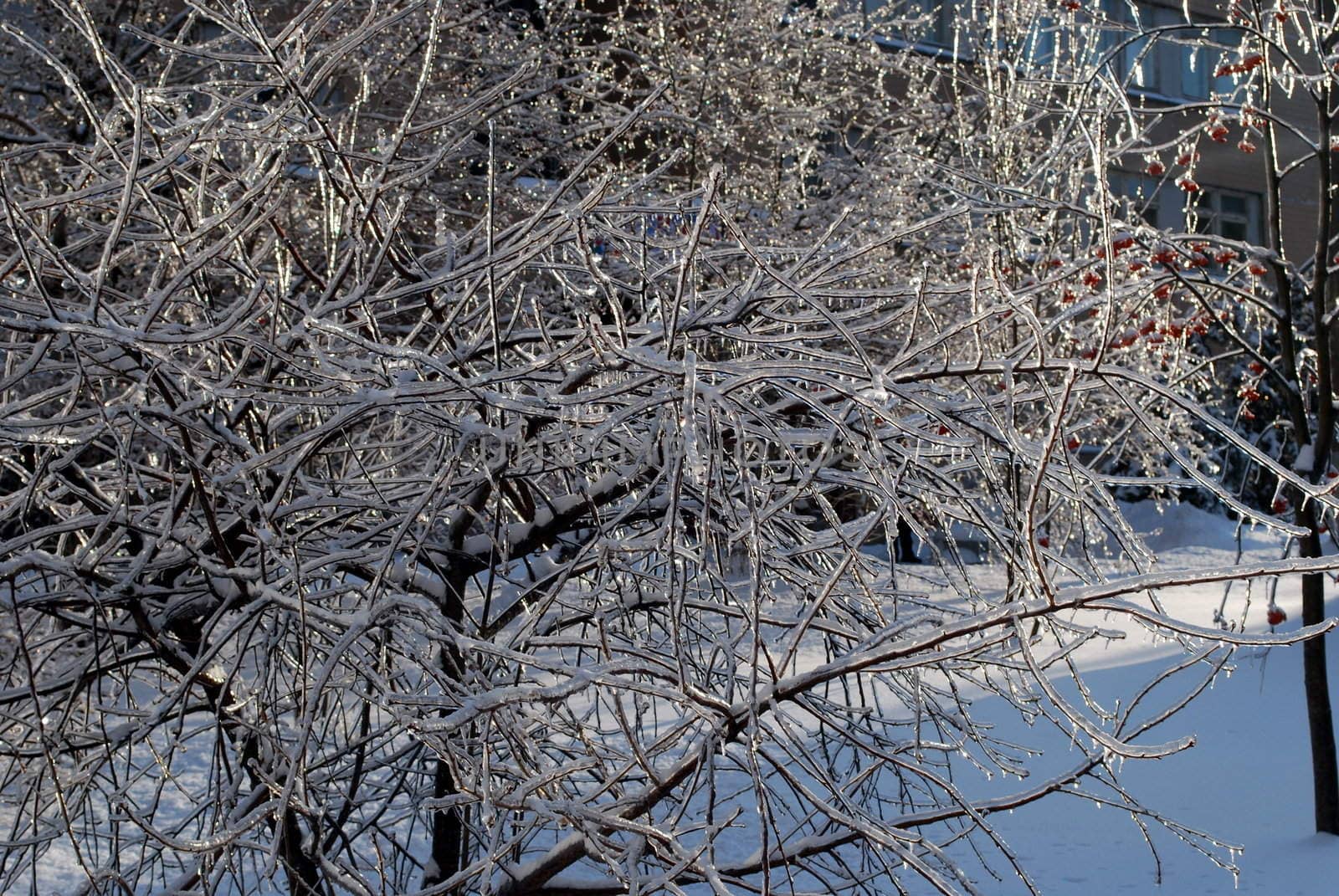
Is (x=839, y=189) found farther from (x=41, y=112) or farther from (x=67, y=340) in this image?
(x=67, y=340)

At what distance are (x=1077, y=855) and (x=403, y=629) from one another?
4.02 m

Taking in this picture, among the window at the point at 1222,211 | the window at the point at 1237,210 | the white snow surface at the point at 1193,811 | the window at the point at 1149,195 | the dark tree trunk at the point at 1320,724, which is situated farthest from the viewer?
the window at the point at 1237,210

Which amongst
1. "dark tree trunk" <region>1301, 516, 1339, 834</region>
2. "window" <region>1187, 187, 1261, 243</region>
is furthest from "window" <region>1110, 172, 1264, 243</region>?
"dark tree trunk" <region>1301, 516, 1339, 834</region>

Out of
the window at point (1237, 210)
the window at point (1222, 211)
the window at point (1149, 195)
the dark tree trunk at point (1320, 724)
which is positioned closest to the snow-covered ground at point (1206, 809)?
the dark tree trunk at point (1320, 724)

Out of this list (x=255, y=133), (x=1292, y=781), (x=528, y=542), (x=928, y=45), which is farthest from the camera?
(x=928, y=45)

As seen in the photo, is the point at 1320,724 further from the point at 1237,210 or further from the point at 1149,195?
the point at 1237,210

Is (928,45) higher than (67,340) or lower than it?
higher

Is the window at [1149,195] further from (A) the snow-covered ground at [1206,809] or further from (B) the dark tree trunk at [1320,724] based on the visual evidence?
(B) the dark tree trunk at [1320,724]

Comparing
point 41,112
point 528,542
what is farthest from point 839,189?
point 528,542

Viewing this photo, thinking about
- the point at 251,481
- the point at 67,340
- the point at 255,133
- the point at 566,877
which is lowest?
the point at 566,877

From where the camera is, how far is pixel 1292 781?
6727 millimetres

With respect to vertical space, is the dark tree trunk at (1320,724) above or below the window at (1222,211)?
below

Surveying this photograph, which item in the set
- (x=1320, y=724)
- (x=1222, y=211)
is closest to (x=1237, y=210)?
(x=1222, y=211)

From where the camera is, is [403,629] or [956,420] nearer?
[956,420]
